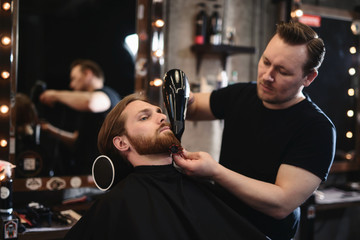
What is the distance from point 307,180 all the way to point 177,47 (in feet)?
5.73

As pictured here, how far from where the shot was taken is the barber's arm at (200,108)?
2266 millimetres

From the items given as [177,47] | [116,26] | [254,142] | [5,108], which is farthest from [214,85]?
[5,108]

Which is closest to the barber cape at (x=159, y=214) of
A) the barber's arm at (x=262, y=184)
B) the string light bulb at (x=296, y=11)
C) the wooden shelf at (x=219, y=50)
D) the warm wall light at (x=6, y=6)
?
the barber's arm at (x=262, y=184)

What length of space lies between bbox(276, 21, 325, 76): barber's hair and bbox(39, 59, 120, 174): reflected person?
4.45 feet

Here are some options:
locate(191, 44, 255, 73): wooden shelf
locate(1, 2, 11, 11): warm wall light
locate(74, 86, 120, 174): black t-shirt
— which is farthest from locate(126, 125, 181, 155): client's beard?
locate(191, 44, 255, 73): wooden shelf

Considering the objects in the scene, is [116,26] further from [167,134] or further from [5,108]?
[167,134]

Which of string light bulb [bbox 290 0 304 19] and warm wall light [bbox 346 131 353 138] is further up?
string light bulb [bbox 290 0 304 19]

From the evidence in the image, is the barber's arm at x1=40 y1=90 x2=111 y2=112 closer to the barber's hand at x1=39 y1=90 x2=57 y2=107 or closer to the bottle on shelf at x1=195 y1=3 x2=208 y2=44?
the barber's hand at x1=39 y1=90 x2=57 y2=107

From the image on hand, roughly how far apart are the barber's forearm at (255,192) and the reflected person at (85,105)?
1.31 metres

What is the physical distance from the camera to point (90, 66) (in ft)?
8.90

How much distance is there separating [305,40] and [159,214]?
3.35 ft

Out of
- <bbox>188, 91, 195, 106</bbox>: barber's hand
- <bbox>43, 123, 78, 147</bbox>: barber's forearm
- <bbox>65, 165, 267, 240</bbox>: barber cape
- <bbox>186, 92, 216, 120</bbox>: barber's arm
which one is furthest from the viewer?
<bbox>43, 123, 78, 147</bbox>: barber's forearm

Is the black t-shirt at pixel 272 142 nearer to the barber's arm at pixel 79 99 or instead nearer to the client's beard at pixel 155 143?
the client's beard at pixel 155 143

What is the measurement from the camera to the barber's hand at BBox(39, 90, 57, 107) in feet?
8.42
